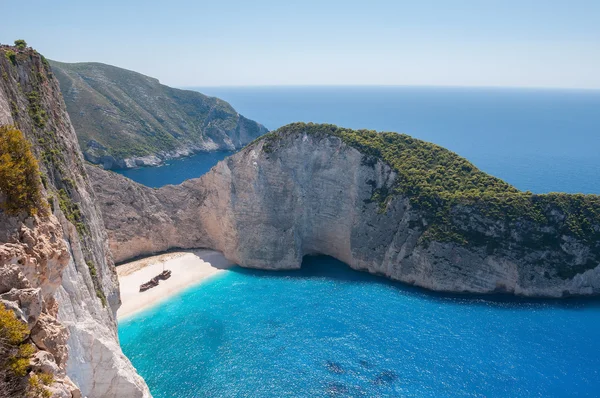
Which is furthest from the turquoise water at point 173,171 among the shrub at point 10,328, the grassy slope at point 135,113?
the shrub at point 10,328

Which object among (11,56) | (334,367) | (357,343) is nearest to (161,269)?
(334,367)

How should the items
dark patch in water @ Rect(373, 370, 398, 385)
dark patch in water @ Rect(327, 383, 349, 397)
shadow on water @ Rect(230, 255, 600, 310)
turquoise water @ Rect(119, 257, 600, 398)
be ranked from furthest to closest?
shadow on water @ Rect(230, 255, 600, 310) → dark patch in water @ Rect(373, 370, 398, 385) → turquoise water @ Rect(119, 257, 600, 398) → dark patch in water @ Rect(327, 383, 349, 397)

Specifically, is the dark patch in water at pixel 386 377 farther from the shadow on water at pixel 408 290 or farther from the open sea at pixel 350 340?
the shadow on water at pixel 408 290

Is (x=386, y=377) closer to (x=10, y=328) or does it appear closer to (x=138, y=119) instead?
(x=10, y=328)

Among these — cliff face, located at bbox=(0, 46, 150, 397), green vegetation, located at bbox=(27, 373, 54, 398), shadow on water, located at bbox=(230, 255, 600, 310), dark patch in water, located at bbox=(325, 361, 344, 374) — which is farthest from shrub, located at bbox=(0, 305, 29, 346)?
shadow on water, located at bbox=(230, 255, 600, 310)

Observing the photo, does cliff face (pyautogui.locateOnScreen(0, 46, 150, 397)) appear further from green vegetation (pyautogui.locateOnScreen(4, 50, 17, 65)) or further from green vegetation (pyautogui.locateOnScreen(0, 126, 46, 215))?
green vegetation (pyautogui.locateOnScreen(0, 126, 46, 215))

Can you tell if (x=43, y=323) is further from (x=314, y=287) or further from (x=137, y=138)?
(x=137, y=138)

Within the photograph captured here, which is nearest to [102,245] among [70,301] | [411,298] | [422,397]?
[70,301]
